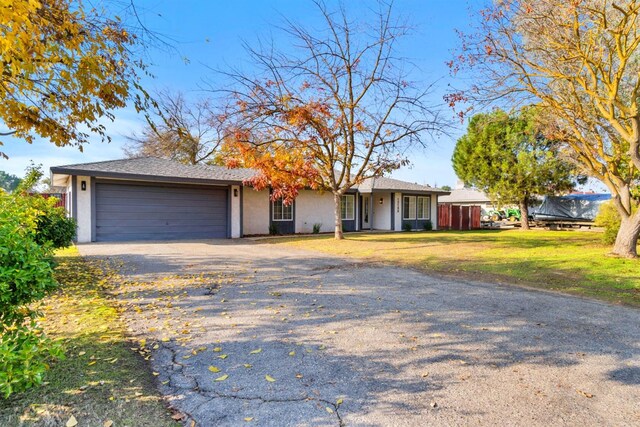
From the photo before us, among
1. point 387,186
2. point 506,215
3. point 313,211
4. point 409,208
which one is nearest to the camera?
point 313,211

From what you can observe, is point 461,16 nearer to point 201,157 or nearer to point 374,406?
point 374,406

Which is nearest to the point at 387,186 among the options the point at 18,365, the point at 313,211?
the point at 313,211

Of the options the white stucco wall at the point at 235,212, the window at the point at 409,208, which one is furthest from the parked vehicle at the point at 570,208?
the white stucco wall at the point at 235,212

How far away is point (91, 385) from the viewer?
278 centimetres

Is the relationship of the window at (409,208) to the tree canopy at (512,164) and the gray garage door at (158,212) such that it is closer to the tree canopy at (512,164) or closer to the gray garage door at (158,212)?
the tree canopy at (512,164)

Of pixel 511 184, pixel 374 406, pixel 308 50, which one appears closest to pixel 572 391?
pixel 374 406

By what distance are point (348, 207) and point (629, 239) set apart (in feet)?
44.8

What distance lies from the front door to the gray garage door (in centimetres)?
1010

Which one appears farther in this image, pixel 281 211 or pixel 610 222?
pixel 281 211

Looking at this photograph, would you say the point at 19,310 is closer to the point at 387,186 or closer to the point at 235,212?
the point at 235,212

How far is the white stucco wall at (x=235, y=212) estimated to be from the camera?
1681cm

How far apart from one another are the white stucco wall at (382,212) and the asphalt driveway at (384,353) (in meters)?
16.6

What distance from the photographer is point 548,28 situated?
9062mm

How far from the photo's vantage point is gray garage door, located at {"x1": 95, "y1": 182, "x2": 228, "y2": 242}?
14.0m
